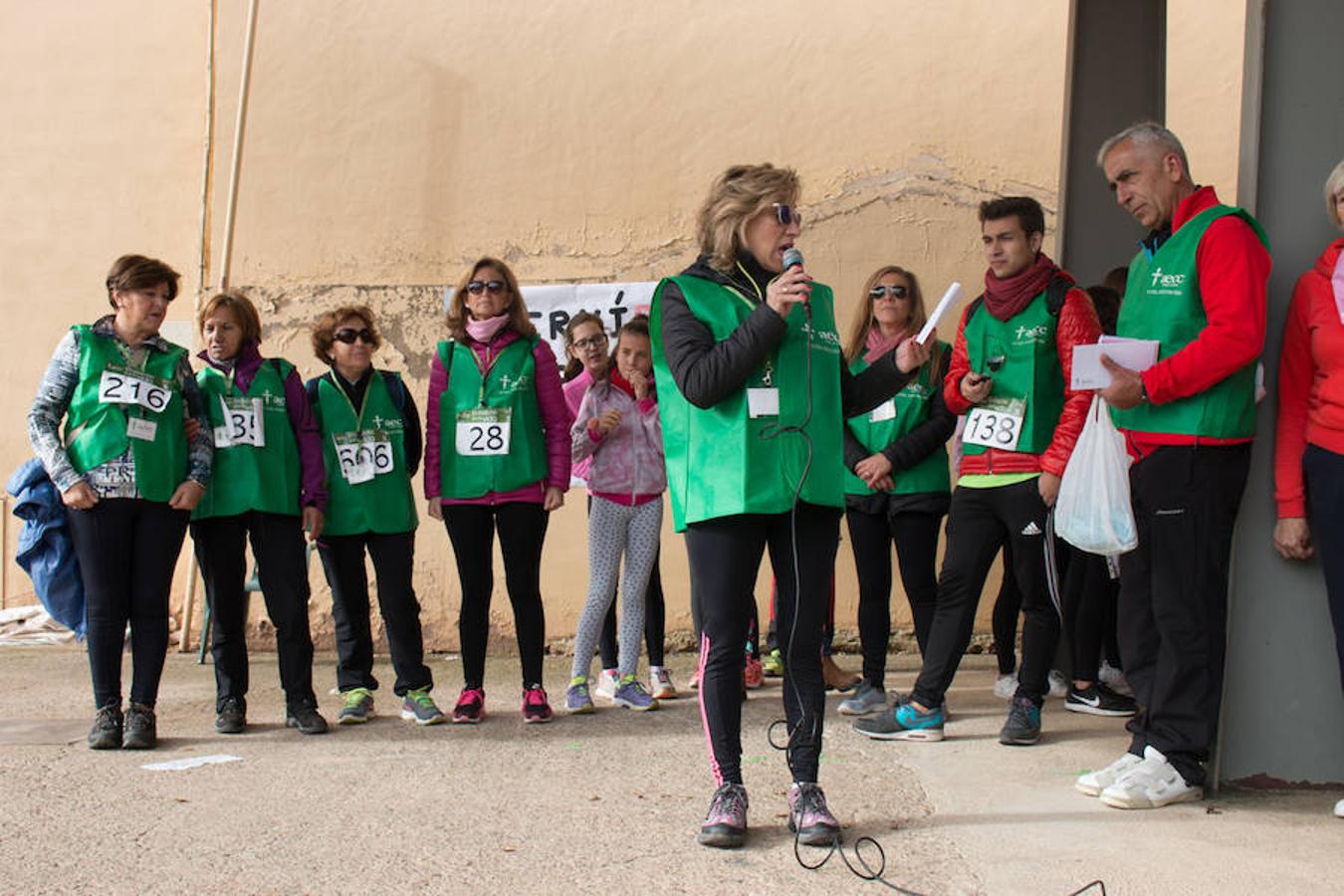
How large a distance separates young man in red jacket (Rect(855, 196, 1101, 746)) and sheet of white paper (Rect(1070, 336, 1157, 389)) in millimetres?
678

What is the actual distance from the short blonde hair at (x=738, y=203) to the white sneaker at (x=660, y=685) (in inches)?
110

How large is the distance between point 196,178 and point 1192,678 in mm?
6471

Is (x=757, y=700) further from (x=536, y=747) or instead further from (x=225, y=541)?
(x=225, y=541)

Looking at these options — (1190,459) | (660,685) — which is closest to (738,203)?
(1190,459)


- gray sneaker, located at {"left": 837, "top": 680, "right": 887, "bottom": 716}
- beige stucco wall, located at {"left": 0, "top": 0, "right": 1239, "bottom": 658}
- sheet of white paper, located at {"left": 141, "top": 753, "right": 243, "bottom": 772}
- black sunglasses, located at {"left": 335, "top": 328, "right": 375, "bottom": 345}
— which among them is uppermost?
beige stucco wall, located at {"left": 0, "top": 0, "right": 1239, "bottom": 658}

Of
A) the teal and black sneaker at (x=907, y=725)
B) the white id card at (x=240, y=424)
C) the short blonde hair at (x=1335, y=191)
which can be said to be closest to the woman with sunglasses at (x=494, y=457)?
the white id card at (x=240, y=424)

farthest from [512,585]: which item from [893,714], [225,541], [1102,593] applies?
[1102,593]

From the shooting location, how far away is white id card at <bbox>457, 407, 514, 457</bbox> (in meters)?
5.43

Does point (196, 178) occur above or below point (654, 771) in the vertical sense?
above

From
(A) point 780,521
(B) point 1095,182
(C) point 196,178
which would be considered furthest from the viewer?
(C) point 196,178

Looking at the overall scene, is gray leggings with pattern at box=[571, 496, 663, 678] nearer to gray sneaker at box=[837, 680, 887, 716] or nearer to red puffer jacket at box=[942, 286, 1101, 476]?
gray sneaker at box=[837, 680, 887, 716]

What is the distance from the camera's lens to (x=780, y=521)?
3682 millimetres

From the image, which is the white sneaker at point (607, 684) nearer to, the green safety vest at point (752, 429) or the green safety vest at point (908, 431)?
the green safety vest at point (908, 431)

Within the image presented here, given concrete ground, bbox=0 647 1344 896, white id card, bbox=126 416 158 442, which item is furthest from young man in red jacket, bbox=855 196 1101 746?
white id card, bbox=126 416 158 442
